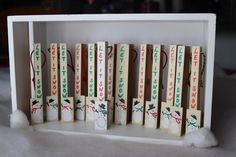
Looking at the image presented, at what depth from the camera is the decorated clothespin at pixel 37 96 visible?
855mm

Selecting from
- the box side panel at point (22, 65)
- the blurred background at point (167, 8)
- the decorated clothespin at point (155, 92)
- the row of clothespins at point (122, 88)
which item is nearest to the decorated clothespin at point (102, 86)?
the row of clothespins at point (122, 88)

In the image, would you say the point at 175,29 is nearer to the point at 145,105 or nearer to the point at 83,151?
the point at 145,105

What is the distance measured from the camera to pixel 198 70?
73 cm

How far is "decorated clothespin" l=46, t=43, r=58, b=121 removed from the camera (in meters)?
0.87

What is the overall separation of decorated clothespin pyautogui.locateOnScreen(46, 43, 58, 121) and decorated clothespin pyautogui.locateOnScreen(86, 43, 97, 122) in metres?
0.09

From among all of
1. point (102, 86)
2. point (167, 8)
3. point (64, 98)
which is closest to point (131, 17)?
point (102, 86)

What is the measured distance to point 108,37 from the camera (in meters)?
0.97

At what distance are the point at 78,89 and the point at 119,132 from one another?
182 mm

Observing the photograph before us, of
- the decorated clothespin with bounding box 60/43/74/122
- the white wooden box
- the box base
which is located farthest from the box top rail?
the box base

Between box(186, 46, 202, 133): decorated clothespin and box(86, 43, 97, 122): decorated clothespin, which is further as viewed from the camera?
box(86, 43, 97, 122): decorated clothespin

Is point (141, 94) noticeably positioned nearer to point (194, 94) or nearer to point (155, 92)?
point (155, 92)

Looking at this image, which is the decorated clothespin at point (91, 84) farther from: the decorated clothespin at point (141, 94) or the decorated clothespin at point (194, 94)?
the decorated clothespin at point (194, 94)

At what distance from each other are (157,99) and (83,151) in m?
0.24

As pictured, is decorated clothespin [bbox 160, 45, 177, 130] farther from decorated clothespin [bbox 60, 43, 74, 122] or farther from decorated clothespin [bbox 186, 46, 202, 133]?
decorated clothespin [bbox 60, 43, 74, 122]
